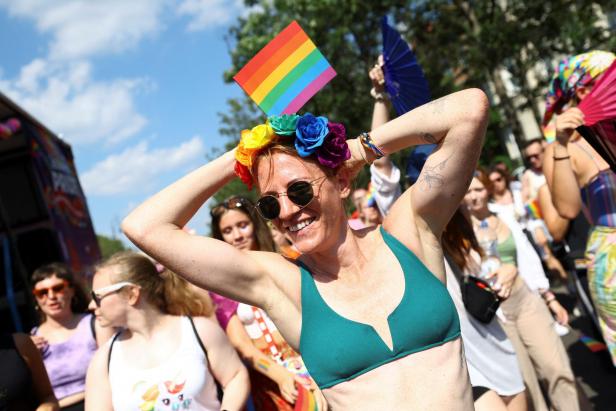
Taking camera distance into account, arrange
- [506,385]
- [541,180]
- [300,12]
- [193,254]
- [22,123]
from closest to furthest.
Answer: [193,254] → [506,385] → [541,180] → [22,123] → [300,12]

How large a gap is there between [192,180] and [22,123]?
7048 millimetres

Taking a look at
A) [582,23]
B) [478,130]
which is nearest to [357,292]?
[478,130]

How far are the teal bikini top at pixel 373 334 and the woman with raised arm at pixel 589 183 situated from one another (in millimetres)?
1502

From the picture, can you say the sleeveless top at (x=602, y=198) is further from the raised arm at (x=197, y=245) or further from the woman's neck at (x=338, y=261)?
the raised arm at (x=197, y=245)

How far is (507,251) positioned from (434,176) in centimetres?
264

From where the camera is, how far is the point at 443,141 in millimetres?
1902

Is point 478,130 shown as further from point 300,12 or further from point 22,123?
point 300,12

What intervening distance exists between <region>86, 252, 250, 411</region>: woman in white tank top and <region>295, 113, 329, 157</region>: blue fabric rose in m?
1.46

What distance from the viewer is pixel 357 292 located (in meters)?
1.90

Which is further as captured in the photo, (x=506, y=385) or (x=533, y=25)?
(x=533, y=25)

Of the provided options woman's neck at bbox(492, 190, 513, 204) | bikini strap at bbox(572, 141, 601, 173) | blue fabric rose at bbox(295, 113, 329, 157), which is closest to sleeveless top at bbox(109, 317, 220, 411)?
blue fabric rose at bbox(295, 113, 329, 157)

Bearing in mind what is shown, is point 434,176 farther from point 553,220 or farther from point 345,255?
point 553,220

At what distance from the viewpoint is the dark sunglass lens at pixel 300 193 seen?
1.86 m

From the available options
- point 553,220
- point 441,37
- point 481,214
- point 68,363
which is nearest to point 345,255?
point 481,214
